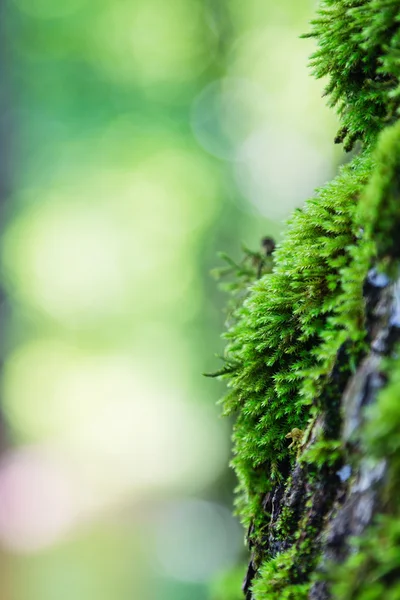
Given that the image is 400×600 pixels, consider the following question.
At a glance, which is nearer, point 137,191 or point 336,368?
point 336,368

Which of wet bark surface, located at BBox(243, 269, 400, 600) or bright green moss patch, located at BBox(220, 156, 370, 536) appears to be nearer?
wet bark surface, located at BBox(243, 269, 400, 600)

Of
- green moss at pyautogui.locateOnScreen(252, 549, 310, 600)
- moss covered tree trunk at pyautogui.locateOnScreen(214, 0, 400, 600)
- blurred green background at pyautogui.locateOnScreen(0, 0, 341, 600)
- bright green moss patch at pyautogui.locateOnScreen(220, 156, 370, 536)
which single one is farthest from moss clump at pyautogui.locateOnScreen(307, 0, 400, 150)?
blurred green background at pyautogui.locateOnScreen(0, 0, 341, 600)

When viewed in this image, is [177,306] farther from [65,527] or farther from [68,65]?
[65,527]

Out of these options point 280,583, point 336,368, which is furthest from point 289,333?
point 280,583

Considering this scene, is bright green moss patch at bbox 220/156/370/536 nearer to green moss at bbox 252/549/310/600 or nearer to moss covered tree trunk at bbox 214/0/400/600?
moss covered tree trunk at bbox 214/0/400/600

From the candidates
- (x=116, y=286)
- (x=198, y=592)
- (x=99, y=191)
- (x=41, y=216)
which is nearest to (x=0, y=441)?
(x=116, y=286)

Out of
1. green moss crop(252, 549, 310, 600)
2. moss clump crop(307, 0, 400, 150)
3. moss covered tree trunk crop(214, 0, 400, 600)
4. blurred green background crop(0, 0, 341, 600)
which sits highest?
blurred green background crop(0, 0, 341, 600)

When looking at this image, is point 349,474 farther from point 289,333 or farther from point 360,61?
point 360,61
